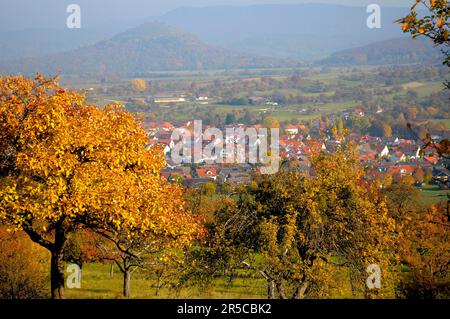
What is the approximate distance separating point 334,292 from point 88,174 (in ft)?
21.0

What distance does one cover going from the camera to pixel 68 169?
408 inches

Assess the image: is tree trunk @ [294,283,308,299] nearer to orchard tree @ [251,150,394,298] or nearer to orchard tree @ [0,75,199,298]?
orchard tree @ [251,150,394,298]

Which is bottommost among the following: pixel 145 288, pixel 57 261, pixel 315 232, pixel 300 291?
pixel 145 288

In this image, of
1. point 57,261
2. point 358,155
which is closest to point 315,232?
point 57,261

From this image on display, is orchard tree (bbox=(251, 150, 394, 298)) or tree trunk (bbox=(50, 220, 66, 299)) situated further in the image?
orchard tree (bbox=(251, 150, 394, 298))

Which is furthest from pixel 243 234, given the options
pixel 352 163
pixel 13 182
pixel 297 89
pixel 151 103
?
pixel 297 89

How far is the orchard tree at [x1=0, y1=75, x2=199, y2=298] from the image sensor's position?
1025 cm

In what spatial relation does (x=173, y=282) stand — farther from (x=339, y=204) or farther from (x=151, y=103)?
(x=151, y=103)

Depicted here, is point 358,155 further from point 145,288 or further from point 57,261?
point 57,261

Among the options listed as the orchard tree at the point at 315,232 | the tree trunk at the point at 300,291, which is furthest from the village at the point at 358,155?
the tree trunk at the point at 300,291

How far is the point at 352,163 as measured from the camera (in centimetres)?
1439

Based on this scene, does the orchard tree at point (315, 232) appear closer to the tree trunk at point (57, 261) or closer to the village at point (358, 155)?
the tree trunk at point (57, 261)

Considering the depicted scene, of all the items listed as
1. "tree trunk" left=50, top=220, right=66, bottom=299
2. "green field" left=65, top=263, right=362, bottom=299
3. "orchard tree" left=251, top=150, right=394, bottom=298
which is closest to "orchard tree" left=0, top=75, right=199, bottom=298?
"tree trunk" left=50, top=220, right=66, bottom=299

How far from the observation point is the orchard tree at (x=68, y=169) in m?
10.2
